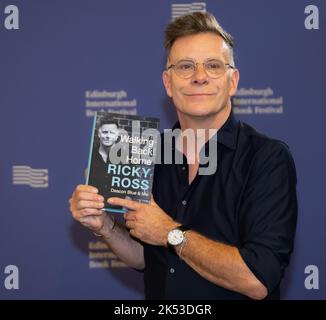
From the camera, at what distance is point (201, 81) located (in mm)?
1942

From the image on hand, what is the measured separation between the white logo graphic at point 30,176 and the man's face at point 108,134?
1.34 metres

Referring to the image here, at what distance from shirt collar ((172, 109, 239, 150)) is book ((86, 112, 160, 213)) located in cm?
24

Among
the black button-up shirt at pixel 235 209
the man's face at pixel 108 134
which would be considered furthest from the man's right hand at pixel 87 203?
the black button-up shirt at pixel 235 209

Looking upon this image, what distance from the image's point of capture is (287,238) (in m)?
1.82

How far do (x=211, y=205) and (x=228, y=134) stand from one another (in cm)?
26

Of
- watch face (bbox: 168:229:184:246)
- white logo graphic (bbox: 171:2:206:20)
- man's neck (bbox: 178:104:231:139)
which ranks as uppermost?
white logo graphic (bbox: 171:2:206:20)

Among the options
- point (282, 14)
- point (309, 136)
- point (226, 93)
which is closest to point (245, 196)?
point (226, 93)

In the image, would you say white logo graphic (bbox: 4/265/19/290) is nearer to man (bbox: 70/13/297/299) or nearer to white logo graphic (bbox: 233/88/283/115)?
man (bbox: 70/13/297/299)

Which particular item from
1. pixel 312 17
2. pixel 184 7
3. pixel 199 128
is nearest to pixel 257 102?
pixel 312 17

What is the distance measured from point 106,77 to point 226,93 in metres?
1.30

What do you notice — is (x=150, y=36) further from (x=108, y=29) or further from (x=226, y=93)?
(x=226, y=93)

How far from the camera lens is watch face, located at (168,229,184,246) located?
1.83 m

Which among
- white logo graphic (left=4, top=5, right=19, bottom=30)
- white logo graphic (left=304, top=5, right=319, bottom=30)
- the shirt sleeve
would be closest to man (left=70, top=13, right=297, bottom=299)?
the shirt sleeve

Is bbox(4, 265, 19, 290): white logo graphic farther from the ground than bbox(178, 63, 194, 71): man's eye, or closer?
closer
